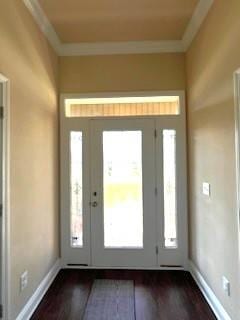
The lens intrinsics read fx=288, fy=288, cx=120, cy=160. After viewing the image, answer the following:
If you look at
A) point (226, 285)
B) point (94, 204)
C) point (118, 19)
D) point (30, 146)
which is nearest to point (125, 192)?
point (94, 204)

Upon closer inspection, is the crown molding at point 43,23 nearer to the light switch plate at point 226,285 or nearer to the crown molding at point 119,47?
the crown molding at point 119,47

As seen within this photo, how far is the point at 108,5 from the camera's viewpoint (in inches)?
117

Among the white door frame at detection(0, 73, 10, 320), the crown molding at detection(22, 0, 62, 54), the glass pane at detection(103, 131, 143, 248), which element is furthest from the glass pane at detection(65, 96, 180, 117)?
the white door frame at detection(0, 73, 10, 320)

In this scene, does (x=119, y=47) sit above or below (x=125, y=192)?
above

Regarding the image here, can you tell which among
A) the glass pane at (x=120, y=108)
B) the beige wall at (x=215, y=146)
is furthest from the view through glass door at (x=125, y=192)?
the beige wall at (x=215, y=146)

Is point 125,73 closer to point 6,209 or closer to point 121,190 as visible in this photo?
point 121,190

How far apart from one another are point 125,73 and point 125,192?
1650mm

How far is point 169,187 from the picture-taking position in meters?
3.96

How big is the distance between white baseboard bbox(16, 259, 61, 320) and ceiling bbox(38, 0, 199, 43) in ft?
9.70

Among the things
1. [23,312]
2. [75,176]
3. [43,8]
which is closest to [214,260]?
[23,312]

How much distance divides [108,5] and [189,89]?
58.4 inches

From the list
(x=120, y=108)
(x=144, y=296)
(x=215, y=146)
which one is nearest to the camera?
(x=215, y=146)

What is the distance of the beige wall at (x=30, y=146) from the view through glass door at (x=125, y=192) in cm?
33

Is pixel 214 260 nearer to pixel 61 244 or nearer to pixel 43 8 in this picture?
pixel 61 244
